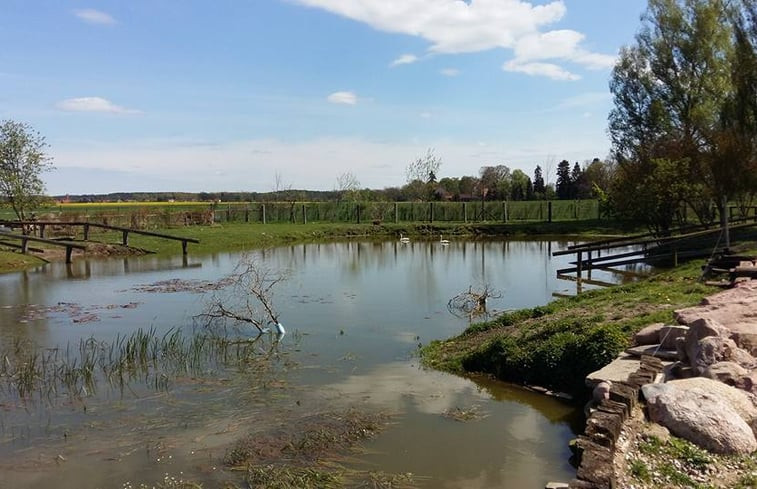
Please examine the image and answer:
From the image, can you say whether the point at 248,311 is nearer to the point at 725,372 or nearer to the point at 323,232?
the point at 725,372

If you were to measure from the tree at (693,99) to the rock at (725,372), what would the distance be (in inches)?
831

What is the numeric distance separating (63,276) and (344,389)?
18.3 metres

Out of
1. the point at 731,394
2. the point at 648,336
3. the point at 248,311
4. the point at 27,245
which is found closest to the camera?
the point at 731,394

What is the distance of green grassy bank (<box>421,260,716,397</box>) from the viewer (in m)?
9.66

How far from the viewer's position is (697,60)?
36.5 m

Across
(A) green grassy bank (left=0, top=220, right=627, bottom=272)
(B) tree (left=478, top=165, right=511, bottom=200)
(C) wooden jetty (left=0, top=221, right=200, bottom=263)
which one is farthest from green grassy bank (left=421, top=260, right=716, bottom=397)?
(B) tree (left=478, top=165, right=511, bottom=200)

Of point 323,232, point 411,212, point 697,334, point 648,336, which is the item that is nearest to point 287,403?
point 648,336

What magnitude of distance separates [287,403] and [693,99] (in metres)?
35.5

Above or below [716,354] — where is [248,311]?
below

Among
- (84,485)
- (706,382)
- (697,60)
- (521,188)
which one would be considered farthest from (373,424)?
(521,188)

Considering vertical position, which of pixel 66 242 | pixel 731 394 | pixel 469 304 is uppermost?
pixel 66 242

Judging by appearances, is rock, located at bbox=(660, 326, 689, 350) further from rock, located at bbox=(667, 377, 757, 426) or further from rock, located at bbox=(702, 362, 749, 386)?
rock, located at bbox=(667, 377, 757, 426)

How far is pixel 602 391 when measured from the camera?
297 inches

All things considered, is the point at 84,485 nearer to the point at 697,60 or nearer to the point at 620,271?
the point at 620,271
